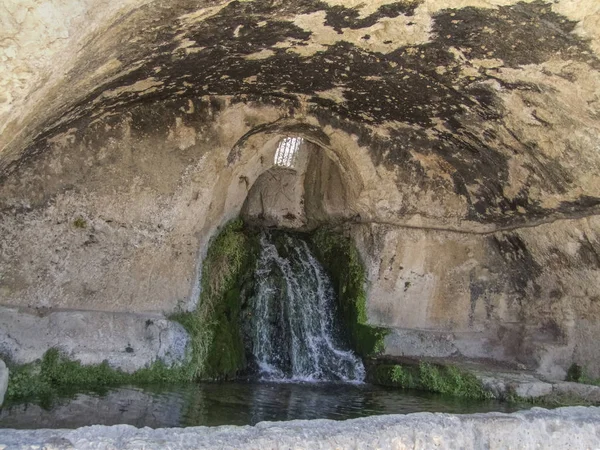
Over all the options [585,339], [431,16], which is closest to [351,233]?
[585,339]

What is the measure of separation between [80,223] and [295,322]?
289 cm

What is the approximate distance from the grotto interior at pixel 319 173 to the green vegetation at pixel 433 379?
0.29 m

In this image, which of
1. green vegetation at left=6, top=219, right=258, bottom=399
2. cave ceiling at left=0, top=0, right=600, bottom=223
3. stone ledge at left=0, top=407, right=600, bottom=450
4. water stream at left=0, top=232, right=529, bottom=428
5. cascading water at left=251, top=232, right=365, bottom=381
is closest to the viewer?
stone ledge at left=0, top=407, right=600, bottom=450

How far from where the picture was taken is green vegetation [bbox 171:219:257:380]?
6.71 metres

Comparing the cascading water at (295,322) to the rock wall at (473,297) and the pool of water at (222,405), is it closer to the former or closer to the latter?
the pool of water at (222,405)

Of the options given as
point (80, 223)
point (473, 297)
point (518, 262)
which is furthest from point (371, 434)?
point (473, 297)

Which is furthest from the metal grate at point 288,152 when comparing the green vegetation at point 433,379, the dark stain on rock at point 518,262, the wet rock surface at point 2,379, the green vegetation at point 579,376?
the wet rock surface at point 2,379

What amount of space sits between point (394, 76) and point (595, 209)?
231cm

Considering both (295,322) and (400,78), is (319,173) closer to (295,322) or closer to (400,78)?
(295,322)

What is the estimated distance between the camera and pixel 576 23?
3994mm

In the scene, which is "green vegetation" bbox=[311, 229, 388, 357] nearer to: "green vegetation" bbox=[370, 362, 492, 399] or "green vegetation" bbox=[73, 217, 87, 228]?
"green vegetation" bbox=[370, 362, 492, 399]

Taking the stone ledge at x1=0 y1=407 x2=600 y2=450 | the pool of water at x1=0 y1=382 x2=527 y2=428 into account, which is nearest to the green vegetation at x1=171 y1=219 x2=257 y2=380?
the pool of water at x1=0 y1=382 x2=527 y2=428

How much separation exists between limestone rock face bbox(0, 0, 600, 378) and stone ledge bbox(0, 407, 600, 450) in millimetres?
1730

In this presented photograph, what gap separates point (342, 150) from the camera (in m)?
7.43
